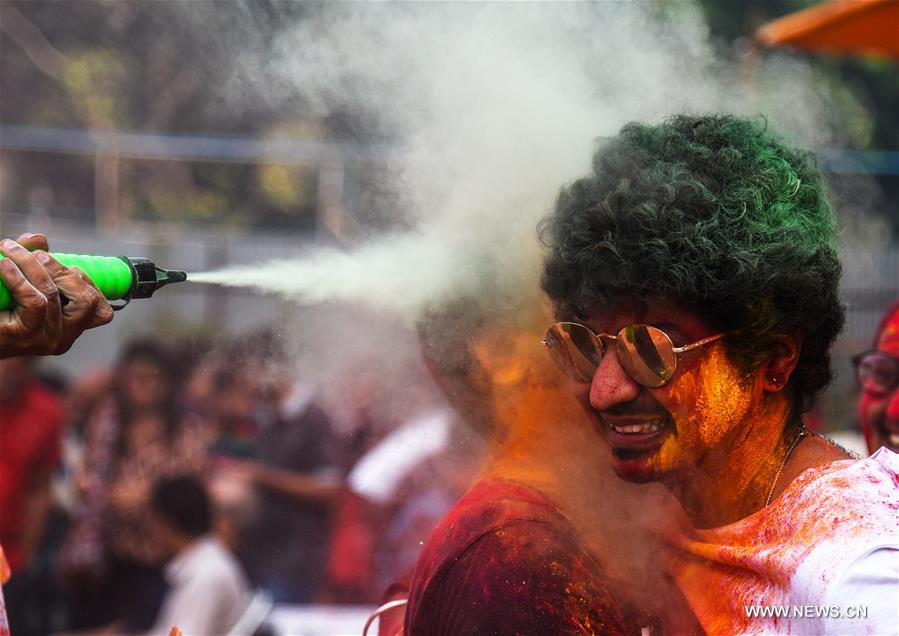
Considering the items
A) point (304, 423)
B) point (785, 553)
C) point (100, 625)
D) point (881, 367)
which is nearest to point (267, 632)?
point (304, 423)

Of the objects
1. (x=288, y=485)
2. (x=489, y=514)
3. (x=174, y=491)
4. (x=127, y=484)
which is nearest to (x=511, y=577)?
(x=489, y=514)

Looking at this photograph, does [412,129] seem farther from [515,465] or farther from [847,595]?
[847,595]

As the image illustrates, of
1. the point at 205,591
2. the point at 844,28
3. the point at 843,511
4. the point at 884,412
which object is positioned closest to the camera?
the point at 843,511

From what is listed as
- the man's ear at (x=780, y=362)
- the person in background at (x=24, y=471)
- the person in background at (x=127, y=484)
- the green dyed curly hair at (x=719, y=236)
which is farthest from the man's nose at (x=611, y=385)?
the person in background at (x=24, y=471)

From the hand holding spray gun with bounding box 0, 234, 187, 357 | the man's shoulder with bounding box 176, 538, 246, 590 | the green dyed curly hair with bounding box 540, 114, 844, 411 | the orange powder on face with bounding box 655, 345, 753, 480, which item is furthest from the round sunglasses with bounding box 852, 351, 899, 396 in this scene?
the man's shoulder with bounding box 176, 538, 246, 590

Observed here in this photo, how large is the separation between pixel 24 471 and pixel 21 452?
0.38ft

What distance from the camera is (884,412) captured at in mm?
2867

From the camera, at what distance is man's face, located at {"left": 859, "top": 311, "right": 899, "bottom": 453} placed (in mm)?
2816

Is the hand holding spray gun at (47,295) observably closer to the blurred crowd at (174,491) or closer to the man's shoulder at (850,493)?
the man's shoulder at (850,493)

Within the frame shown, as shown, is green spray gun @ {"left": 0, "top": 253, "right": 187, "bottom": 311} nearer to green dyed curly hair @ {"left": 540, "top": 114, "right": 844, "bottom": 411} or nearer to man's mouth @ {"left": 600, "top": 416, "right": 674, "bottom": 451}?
green dyed curly hair @ {"left": 540, "top": 114, "right": 844, "bottom": 411}

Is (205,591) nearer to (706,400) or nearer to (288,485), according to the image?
(288,485)

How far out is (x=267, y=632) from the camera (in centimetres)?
454

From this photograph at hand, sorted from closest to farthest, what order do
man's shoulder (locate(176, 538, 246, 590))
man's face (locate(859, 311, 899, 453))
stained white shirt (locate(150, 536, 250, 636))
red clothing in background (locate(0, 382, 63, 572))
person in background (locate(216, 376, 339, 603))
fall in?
man's face (locate(859, 311, 899, 453)), stained white shirt (locate(150, 536, 250, 636)), man's shoulder (locate(176, 538, 246, 590)), person in background (locate(216, 376, 339, 603)), red clothing in background (locate(0, 382, 63, 572))

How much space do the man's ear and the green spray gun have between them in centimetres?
125
